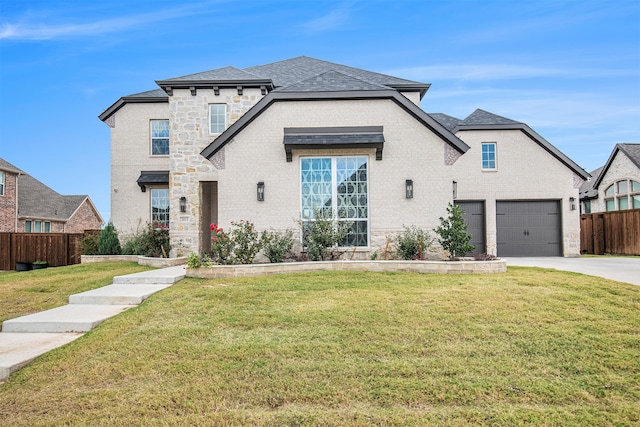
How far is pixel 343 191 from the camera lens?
39.1 feet

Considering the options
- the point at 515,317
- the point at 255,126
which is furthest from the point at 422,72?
the point at 515,317

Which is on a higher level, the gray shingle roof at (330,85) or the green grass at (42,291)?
the gray shingle roof at (330,85)

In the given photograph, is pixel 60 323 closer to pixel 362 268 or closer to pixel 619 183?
pixel 362 268

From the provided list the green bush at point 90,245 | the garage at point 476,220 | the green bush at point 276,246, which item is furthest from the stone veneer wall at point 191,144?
the garage at point 476,220

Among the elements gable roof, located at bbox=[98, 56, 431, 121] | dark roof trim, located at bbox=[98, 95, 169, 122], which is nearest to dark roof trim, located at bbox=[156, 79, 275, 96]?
gable roof, located at bbox=[98, 56, 431, 121]

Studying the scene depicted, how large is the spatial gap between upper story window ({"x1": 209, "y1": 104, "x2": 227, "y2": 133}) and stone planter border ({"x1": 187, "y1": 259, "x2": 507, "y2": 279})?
7.08 metres

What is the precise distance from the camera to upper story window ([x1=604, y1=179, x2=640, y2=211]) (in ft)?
75.3

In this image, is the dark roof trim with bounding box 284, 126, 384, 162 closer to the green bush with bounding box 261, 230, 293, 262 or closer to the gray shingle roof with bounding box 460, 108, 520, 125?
the green bush with bounding box 261, 230, 293, 262

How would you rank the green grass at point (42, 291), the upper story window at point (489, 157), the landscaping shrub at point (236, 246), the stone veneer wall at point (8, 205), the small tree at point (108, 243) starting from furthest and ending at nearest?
the stone veneer wall at point (8, 205)
the upper story window at point (489, 157)
the small tree at point (108, 243)
the landscaping shrub at point (236, 246)
the green grass at point (42, 291)

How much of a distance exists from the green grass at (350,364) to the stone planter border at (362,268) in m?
2.67

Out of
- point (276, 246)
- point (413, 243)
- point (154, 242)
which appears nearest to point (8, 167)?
point (154, 242)

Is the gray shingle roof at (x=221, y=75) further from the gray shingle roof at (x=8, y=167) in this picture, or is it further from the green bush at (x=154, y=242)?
the gray shingle roof at (x=8, y=167)

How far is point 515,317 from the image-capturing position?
606 centimetres

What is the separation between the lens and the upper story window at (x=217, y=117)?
15.6 meters
